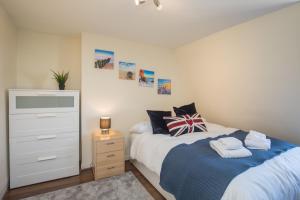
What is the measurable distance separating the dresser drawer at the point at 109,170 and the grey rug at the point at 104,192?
93mm

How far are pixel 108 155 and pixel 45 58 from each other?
194cm

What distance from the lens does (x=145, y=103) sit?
3.22m

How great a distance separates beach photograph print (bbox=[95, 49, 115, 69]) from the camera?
270cm

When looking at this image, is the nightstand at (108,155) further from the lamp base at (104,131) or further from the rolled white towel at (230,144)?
the rolled white towel at (230,144)

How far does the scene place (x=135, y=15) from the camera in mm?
2021

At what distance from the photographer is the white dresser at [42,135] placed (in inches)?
82.7

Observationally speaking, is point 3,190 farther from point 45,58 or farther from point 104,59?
point 104,59

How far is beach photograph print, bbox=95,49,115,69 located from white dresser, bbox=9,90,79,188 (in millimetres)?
631

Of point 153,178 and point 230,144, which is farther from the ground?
point 230,144

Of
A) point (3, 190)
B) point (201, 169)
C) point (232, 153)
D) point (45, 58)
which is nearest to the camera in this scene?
point (201, 169)

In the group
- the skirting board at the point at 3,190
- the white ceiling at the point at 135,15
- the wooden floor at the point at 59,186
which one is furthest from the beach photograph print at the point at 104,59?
the skirting board at the point at 3,190

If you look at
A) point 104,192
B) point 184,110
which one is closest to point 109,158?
point 104,192

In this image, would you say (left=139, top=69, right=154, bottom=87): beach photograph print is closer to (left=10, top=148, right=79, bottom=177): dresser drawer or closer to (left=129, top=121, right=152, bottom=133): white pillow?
(left=129, top=121, right=152, bottom=133): white pillow

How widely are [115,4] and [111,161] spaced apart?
7.07 feet
